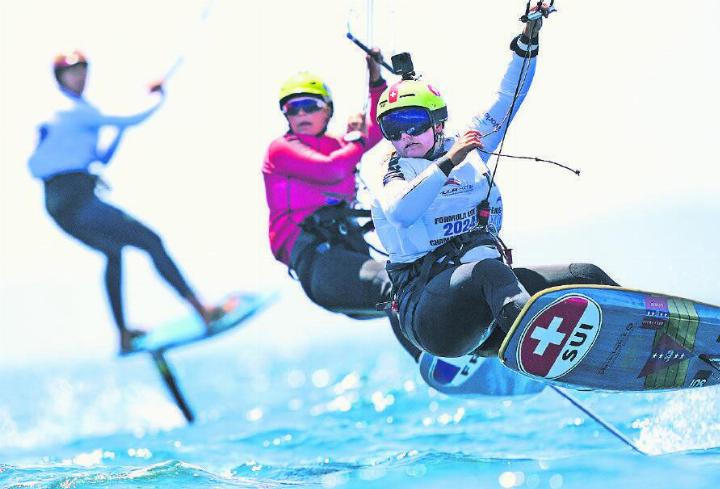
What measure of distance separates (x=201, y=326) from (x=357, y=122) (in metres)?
3.88

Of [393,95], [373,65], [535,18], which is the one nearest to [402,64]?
[393,95]

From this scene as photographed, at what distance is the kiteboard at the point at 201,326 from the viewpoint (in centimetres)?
1069

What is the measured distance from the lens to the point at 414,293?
6035mm

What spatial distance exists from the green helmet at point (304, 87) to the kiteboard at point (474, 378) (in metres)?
2.01

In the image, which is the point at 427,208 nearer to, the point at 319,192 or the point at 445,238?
the point at 445,238

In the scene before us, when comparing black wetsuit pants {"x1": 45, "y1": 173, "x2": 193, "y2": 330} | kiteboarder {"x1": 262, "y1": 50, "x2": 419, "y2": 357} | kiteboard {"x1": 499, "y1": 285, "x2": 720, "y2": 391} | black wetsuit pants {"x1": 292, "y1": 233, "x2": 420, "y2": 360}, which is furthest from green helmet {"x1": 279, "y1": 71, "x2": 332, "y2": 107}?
black wetsuit pants {"x1": 45, "y1": 173, "x2": 193, "y2": 330}

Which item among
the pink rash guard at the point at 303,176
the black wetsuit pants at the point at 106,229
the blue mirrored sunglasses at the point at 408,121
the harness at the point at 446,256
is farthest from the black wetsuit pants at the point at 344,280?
the black wetsuit pants at the point at 106,229

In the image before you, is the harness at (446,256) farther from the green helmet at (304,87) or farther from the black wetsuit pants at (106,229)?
the black wetsuit pants at (106,229)

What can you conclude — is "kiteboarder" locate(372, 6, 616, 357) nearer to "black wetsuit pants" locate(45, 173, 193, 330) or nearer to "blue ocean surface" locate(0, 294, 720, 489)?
"blue ocean surface" locate(0, 294, 720, 489)

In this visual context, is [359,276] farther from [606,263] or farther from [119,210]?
[606,263]

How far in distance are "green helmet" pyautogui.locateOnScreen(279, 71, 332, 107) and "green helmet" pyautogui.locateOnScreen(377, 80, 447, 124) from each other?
179 centimetres

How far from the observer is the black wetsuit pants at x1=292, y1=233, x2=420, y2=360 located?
7078 mm

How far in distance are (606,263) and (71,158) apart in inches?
369

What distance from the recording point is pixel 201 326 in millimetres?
10688
